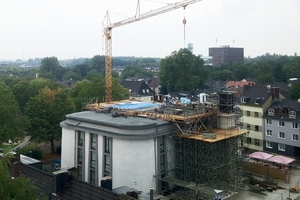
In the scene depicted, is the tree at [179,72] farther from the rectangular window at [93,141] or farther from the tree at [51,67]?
the tree at [51,67]

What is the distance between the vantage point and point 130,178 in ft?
110

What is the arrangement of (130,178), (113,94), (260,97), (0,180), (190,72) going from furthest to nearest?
(190,72)
(113,94)
(260,97)
(130,178)
(0,180)

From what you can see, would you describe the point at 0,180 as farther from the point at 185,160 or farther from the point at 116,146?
A: the point at 185,160

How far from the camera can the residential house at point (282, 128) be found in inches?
1923

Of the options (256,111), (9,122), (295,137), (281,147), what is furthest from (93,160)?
(295,137)

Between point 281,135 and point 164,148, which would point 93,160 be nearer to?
point 164,148

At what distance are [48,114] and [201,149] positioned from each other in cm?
2687

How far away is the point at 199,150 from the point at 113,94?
114 feet

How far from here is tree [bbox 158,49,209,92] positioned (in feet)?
325

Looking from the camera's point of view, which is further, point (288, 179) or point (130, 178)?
point (288, 179)

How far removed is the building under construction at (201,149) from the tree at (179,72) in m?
59.8

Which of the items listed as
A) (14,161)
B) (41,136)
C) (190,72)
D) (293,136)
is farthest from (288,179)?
(190,72)

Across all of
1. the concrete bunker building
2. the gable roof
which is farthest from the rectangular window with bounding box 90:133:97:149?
the gable roof

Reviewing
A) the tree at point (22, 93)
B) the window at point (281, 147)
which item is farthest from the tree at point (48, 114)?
the window at point (281, 147)
